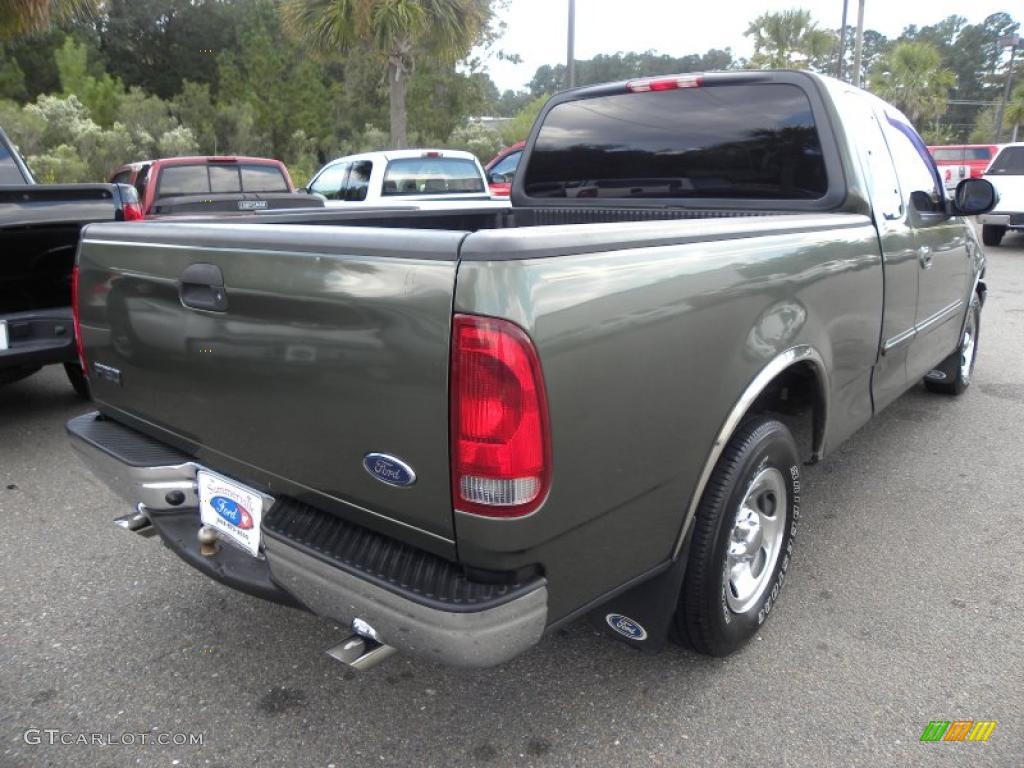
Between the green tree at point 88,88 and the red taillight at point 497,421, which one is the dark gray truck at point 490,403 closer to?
the red taillight at point 497,421

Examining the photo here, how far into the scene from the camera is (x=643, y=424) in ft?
6.08

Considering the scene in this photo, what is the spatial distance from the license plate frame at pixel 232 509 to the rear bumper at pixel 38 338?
2.82m

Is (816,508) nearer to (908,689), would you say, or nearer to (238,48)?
(908,689)

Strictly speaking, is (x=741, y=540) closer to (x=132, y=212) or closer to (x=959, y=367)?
(x=959, y=367)

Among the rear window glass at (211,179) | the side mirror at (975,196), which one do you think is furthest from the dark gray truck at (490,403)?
the rear window glass at (211,179)

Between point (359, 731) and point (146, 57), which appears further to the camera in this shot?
point (146, 57)

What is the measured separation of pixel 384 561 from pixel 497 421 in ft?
1.63

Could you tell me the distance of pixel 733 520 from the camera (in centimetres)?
229

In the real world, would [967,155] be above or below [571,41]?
below

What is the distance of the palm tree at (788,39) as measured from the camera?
102 ft

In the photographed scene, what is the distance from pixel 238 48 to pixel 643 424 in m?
46.0

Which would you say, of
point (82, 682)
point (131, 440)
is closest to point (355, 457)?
point (131, 440)

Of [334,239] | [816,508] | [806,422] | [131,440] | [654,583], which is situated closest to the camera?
[334,239]

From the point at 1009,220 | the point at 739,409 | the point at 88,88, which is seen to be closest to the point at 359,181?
the point at 739,409
